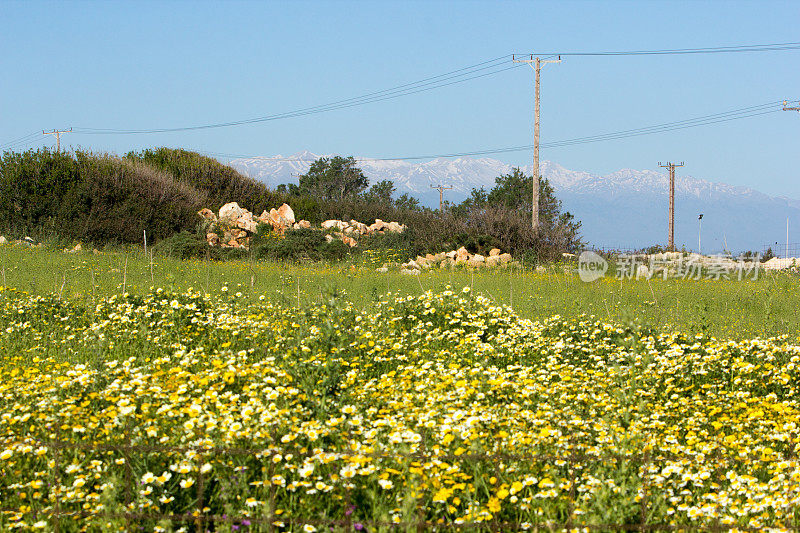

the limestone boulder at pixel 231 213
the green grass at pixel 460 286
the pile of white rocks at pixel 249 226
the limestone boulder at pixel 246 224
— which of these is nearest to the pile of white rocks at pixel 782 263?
the green grass at pixel 460 286

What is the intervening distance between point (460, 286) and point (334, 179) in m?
58.6

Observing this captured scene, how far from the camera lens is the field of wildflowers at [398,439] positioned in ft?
12.8

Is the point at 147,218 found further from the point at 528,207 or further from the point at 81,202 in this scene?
the point at 528,207

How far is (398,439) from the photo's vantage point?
427 cm

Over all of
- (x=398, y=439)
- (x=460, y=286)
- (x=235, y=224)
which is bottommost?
(x=398, y=439)

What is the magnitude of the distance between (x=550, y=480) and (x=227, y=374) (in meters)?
2.91

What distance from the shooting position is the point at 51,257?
19.7 m

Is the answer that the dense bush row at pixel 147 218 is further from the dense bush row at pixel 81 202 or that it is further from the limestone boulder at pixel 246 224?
the limestone boulder at pixel 246 224

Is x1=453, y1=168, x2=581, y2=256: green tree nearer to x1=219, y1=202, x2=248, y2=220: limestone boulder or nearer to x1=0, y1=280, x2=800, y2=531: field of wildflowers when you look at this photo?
x1=219, y1=202, x2=248, y2=220: limestone boulder

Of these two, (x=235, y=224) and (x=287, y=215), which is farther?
(x=287, y=215)

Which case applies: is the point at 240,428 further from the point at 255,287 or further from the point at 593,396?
the point at 255,287

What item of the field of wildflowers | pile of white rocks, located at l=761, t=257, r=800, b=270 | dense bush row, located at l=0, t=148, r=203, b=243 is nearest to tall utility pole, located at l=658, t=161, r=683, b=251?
pile of white rocks, located at l=761, t=257, r=800, b=270

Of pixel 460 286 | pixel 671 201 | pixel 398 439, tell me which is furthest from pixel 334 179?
pixel 398 439

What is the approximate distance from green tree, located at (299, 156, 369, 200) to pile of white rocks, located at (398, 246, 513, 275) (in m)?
46.6
